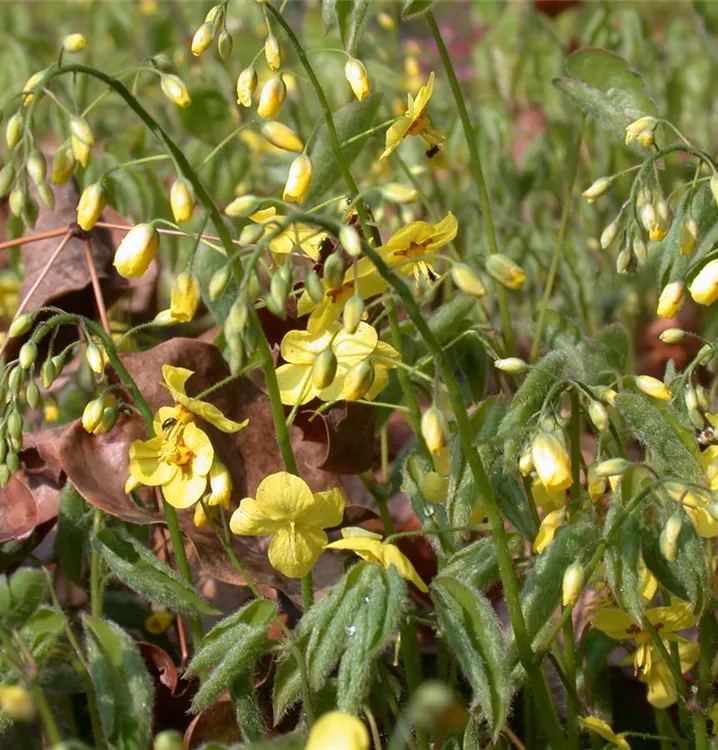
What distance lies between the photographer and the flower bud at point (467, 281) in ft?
3.87

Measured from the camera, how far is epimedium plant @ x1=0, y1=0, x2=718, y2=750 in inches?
49.0

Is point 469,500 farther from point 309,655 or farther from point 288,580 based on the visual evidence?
point 288,580

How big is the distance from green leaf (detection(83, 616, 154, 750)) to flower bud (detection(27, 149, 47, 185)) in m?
0.52

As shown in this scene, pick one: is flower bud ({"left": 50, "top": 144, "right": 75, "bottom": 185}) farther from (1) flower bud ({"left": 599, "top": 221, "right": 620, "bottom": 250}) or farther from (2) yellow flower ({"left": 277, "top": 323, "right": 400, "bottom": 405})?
(1) flower bud ({"left": 599, "top": 221, "right": 620, "bottom": 250})

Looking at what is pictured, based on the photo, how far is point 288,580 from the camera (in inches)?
69.4

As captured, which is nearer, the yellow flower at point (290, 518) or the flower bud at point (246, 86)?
the yellow flower at point (290, 518)

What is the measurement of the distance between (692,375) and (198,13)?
1.76 metres

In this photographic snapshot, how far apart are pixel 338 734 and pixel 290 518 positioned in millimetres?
445

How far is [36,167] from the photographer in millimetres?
1323

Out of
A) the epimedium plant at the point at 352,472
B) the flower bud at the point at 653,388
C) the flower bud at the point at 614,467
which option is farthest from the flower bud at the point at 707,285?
the flower bud at the point at 614,467

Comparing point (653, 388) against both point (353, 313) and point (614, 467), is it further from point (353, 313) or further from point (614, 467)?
point (353, 313)

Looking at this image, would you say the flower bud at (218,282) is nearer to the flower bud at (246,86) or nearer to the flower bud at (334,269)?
the flower bud at (334,269)

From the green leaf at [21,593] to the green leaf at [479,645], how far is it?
1.46ft

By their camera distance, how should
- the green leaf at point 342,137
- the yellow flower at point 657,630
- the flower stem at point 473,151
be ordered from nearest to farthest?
the yellow flower at point 657,630 < the flower stem at point 473,151 < the green leaf at point 342,137
